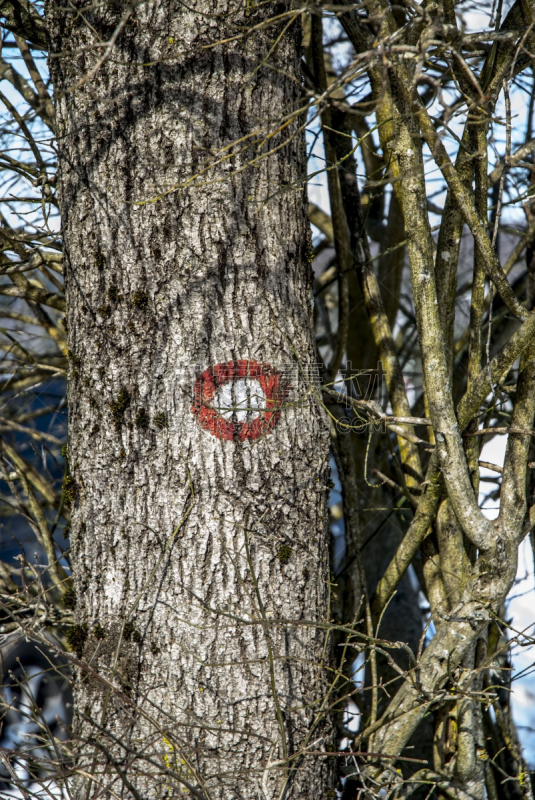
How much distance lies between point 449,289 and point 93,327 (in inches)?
52.9

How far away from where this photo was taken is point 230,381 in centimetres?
168

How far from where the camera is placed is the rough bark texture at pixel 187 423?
163cm

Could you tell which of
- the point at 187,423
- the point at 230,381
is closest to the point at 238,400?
the point at 230,381

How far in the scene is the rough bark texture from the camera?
64.4 inches

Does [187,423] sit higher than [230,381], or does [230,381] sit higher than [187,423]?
[230,381]

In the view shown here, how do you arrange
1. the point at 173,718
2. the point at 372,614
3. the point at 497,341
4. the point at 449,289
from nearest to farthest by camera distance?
1. the point at 173,718
2. the point at 449,289
3. the point at 372,614
4. the point at 497,341

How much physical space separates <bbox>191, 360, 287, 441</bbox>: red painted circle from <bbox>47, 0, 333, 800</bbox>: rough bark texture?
0.09 ft

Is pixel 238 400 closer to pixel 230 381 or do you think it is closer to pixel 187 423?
pixel 230 381

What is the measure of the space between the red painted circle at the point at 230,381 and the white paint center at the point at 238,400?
0.04 feet

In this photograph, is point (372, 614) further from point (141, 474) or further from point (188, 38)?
point (188, 38)

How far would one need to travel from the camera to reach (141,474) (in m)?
1.69

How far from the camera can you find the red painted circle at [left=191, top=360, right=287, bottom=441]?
1.67 m

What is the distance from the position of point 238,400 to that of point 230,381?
6 cm

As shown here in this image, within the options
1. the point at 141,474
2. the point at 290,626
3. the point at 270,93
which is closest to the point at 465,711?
the point at 290,626
